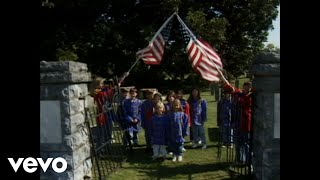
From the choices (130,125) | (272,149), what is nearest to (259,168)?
(272,149)

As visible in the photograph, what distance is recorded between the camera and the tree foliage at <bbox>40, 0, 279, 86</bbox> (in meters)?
20.9

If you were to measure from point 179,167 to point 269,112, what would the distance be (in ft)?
8.88

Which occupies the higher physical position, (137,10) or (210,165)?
(137,10)

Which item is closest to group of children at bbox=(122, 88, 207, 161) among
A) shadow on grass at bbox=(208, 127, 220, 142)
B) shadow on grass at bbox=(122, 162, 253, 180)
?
shadow on grass at bbox=(122, 162, 253, 180)

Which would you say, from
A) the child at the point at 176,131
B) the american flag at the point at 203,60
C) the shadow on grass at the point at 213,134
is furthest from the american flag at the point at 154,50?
the shadow on grass at the point at 213,134

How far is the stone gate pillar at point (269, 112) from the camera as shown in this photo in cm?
617

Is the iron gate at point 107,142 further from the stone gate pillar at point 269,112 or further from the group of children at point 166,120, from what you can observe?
the stone gate pillar at point 269,112

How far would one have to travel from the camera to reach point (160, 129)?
8.95m

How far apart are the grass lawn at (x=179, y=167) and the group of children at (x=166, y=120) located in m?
0.25

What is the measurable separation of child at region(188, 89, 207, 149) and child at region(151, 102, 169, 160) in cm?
135

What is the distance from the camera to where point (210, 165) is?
27.9ft

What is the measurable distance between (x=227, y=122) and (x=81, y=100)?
339cm
